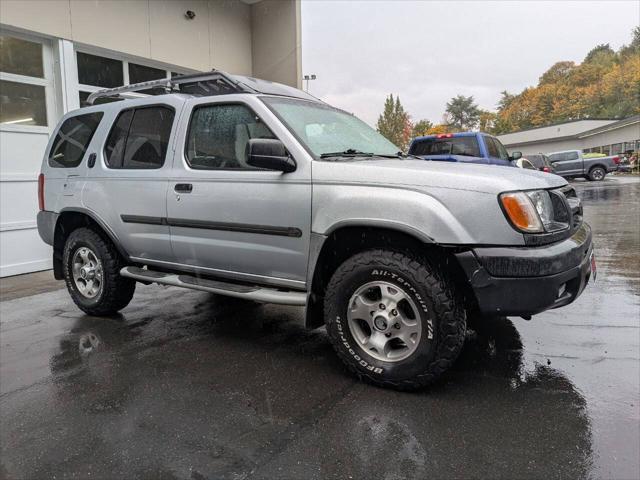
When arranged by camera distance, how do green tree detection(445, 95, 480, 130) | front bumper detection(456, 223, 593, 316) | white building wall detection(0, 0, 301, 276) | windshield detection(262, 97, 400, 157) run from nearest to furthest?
front bumper detection(456, 223, 593, 316), windshield detection(262, 97, 400, 157), white building wall detection(0, 0, 301, 276), green tree detection(445, 95, 480, 130)

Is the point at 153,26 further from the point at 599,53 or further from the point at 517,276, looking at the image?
the point at 599,53

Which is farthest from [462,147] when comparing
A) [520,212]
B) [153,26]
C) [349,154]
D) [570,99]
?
[570,99]

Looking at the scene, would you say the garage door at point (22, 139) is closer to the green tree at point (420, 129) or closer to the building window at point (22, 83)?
the building window at point (22, 83)

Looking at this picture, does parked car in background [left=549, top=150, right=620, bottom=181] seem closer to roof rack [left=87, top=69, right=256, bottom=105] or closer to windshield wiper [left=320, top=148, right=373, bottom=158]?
roof rack [left=87, top=69, right=256, bottom=105]

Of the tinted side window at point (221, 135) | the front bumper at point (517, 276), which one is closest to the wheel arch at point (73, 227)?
the tinted side window at point (221, 135)

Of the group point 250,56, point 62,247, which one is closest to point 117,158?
point 62,247

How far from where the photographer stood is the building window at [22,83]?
287 inches

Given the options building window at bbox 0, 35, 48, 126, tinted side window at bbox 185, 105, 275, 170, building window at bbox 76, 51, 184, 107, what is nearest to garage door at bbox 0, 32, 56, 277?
building window at bbox 0, 35, 48, 126

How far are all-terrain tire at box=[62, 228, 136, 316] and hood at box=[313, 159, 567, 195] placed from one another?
97.3 inches

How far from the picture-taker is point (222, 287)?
3791mm

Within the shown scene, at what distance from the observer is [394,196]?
2.96 meters

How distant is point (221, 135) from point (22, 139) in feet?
17.7

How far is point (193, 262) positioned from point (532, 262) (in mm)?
2625

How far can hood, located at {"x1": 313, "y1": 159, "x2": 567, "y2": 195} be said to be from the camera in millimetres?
2814
